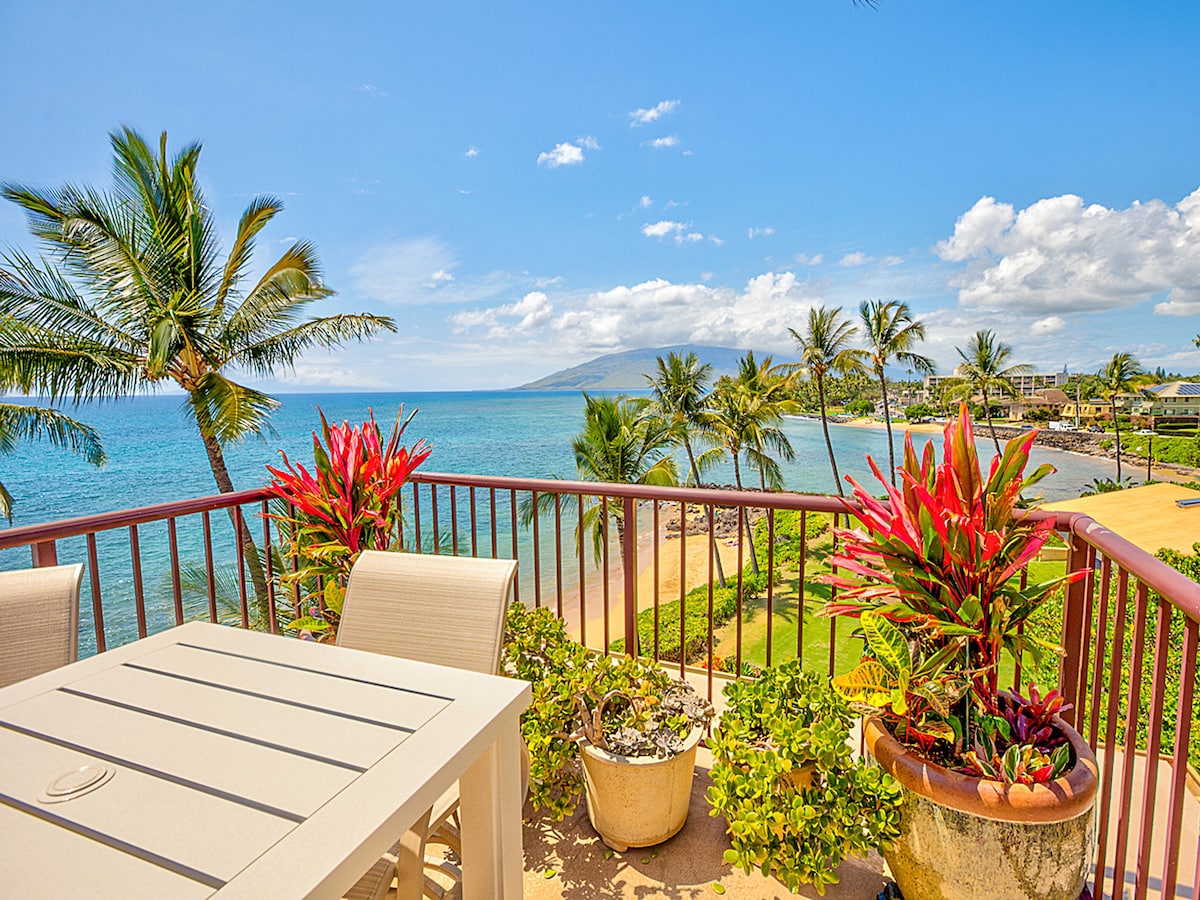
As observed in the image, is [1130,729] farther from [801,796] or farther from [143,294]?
[143,294]

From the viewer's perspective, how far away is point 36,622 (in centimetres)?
153

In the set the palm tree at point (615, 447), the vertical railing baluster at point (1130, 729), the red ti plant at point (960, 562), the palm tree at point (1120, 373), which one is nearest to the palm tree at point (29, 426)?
the palm tree at point (615, 447)

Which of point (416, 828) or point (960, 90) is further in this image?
point (960, 90)

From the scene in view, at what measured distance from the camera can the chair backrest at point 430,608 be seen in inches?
63.3

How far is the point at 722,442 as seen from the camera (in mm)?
20031

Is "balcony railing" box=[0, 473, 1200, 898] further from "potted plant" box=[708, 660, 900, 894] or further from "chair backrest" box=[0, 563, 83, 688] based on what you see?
"chair backrest" box=[0, 563, 83, 688]

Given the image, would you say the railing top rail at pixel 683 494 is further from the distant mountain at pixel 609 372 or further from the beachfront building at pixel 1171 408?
the distant mountain at pixel 609 372

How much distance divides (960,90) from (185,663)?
29.3 meters

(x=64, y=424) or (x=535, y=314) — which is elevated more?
(x=535, y=314)

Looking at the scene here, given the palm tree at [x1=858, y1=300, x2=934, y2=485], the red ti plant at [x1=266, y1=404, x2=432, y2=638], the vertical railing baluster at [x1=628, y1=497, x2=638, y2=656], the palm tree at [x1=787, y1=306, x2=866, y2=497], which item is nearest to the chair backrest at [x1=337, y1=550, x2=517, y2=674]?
the vertical railing baluster at [x1=628, y1=497, x2=638, y2=656]

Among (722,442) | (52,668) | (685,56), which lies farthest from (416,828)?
(722,442)

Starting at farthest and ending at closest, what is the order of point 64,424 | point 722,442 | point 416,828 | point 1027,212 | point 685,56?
point 1027,212 < point 722,442 < point 685,56 < point 64,424 < point 416,828

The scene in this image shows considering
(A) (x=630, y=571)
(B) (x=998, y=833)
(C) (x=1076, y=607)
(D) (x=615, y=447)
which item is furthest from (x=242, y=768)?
(D) (x=615, y=447)

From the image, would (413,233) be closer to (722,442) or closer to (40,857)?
(722,442)
